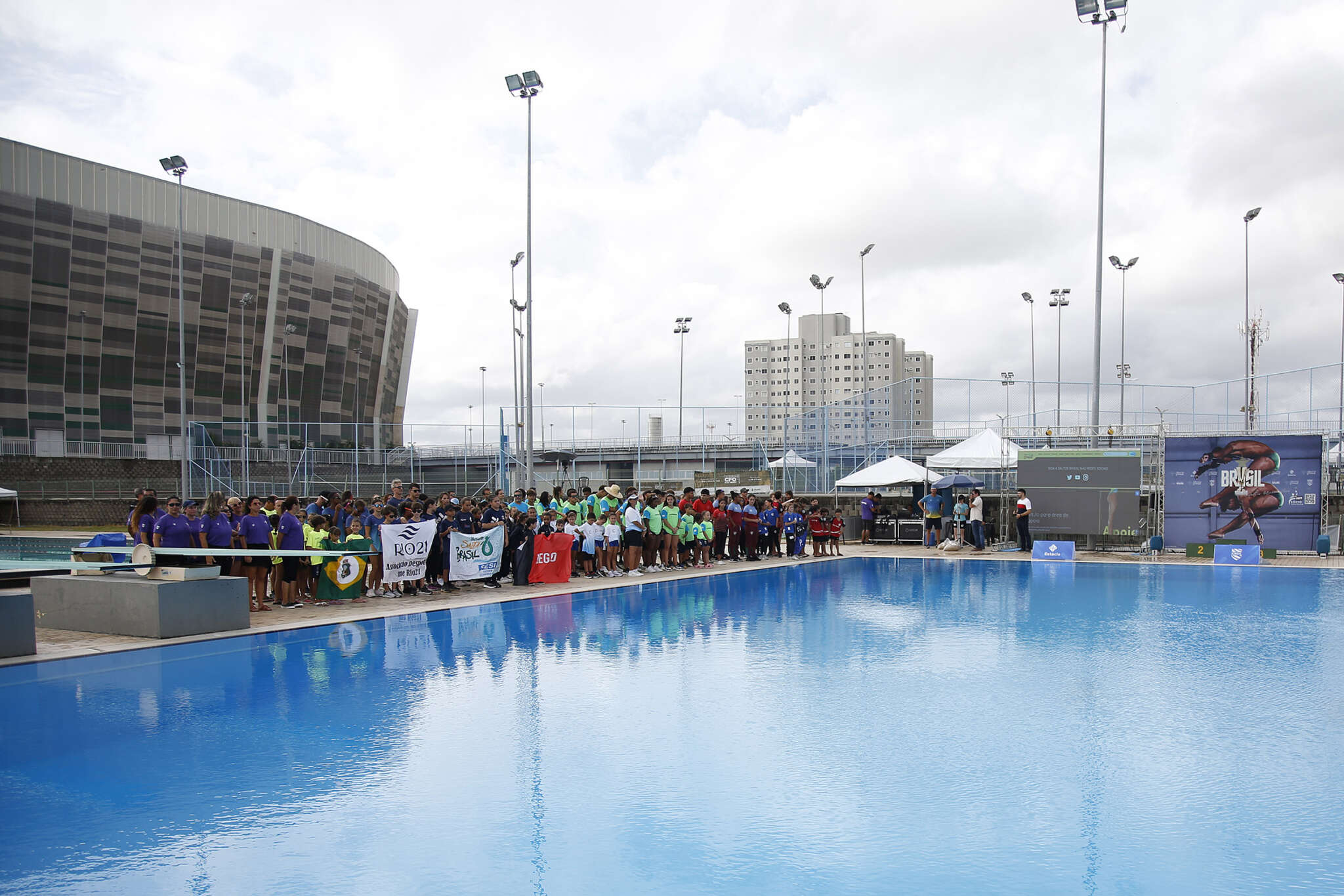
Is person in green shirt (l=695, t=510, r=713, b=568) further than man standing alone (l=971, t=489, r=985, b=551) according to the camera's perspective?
No

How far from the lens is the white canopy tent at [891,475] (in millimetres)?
27672

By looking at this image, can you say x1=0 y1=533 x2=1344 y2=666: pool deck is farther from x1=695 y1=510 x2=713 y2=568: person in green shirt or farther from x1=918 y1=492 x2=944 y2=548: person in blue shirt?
x1=918 y1=492 x2=944 y2=548: person in blue shirt

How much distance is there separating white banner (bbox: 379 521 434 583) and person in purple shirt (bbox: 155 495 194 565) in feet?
10.9

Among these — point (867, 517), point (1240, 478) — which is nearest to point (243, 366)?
point (867, 517)

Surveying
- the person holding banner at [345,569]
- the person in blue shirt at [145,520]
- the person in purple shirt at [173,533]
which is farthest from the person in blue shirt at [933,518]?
the person in blue shirt at [145,520]

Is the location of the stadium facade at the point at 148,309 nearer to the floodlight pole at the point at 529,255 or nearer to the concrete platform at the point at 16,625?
the floodlight pole at the point at 529,255

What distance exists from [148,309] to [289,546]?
191ft

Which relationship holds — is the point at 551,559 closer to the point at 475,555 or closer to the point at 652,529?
the point at 475,555

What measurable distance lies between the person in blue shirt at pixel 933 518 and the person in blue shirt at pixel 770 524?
5.38m

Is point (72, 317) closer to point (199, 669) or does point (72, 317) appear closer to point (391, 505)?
point (391, 505)

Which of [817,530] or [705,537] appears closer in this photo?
[705,537]

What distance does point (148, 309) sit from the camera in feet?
207

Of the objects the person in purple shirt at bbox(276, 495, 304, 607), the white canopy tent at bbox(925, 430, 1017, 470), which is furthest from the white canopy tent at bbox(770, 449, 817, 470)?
the person in purple shirt at bbox(276, 495, 304, 607)

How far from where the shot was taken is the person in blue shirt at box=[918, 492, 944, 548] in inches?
1086
